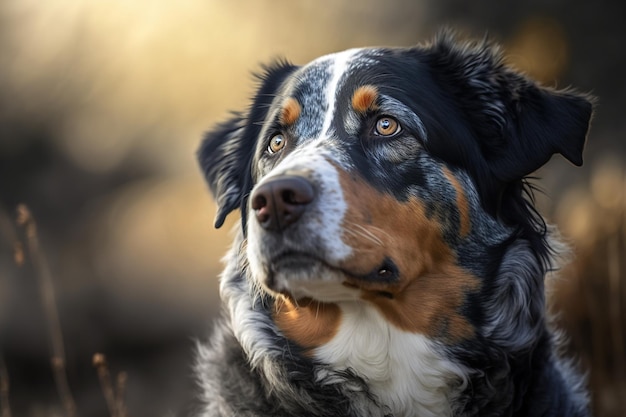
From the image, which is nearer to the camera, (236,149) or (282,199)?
(282,199)

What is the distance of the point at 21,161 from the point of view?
37.3 feet

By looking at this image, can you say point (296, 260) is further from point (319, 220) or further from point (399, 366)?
point (399, 366)

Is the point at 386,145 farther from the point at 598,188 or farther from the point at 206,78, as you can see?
the point at 206,78

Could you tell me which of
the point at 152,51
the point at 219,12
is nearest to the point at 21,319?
the point at 152,51

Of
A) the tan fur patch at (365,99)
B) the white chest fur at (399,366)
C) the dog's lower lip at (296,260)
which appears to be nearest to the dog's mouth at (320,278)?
the dog's lower lip at (296,260)

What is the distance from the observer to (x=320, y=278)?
11.8 feet

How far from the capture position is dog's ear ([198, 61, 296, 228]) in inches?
186

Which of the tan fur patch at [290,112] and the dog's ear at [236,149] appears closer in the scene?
the tan fur patch at [290,112]

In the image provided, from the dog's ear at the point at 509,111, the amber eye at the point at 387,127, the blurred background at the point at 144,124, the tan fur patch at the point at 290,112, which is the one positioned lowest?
the blurred background at the point at 144,124

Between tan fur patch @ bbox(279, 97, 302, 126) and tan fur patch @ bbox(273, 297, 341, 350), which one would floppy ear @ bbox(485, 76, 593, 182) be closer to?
tan fur patch @ bbox(279, 97, 302, 126)

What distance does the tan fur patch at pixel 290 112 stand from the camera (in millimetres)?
4305

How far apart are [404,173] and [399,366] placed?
35.1 inches

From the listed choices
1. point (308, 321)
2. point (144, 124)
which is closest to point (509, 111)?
point (308, 321)

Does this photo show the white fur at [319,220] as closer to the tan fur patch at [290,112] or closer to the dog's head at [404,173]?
the dog's head at [404,173]
